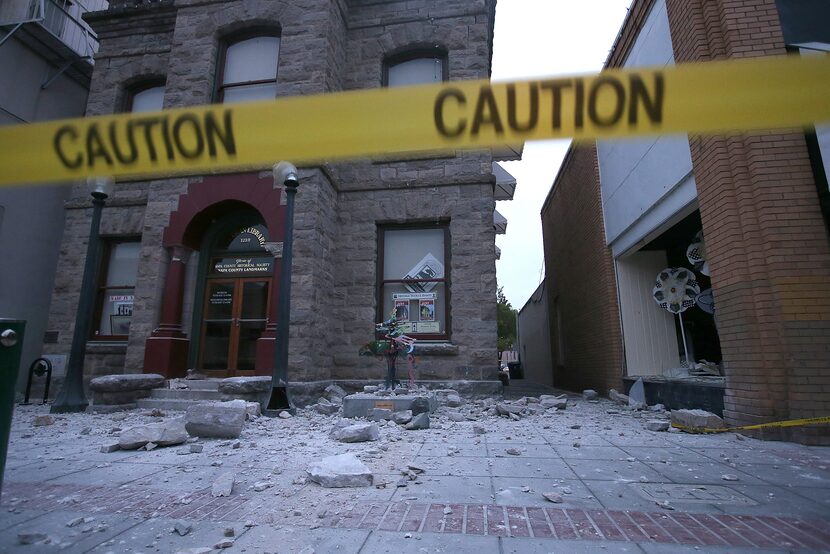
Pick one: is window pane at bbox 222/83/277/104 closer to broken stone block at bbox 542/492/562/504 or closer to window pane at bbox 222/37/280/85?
window pane at bbox 222/37/280/85

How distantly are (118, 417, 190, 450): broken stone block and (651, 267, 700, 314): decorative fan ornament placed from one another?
26.9ft

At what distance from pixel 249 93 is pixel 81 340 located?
5998 millimetres

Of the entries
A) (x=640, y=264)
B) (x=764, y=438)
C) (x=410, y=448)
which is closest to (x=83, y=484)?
(x=410, y=448)

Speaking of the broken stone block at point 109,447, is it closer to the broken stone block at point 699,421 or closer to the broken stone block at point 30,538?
the broken stone block at point 30,538

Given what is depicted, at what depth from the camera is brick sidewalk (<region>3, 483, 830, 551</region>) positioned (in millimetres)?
2305

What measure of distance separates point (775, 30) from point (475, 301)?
5.83 metres

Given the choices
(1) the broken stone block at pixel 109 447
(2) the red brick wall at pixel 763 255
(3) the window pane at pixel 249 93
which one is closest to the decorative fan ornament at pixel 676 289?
(2) the red brick wall at pixel 763 255

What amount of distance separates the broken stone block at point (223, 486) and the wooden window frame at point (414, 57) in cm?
921

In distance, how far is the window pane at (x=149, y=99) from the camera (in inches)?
427

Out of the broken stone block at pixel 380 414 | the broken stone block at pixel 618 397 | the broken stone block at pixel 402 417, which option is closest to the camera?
the broken stone block at pixel 402 417

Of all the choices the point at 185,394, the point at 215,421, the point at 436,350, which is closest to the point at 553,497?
the point at 215,421

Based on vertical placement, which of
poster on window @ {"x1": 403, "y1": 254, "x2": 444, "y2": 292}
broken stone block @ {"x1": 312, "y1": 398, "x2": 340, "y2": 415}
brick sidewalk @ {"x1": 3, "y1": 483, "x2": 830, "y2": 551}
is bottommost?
brick sidewalk @ {"x1": 3, "y1": 483, "x2": 830, "y2": 551}

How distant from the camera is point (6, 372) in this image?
2.22m

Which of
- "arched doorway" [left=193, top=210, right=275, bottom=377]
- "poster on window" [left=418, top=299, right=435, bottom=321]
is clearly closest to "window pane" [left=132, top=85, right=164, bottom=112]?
"arched doorway" [left=193, top=210, right=275, bottom=377]
